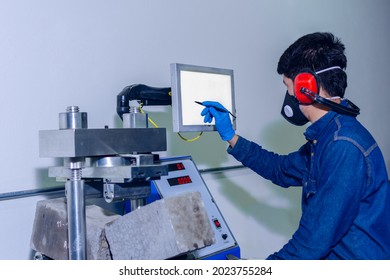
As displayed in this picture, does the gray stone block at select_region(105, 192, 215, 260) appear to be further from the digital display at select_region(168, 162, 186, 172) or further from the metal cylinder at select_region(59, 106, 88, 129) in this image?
the digital display at select_region(168, 162, 186, 172)

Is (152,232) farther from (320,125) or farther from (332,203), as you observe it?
(320,125)

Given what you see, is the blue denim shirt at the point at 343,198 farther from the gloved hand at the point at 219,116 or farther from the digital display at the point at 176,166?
the digital display at the point at 176,166

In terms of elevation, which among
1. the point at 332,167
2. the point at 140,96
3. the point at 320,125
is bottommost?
the point at 332,167

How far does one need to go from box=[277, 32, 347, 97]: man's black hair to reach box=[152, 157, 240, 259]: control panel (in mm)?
540

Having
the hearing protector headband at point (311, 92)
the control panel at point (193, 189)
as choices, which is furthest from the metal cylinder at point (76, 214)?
the hearing protector headband at point (311, 92)

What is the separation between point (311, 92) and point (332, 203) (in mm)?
373

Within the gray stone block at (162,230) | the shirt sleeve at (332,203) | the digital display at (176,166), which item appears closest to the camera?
the gray stone block at (162,230)

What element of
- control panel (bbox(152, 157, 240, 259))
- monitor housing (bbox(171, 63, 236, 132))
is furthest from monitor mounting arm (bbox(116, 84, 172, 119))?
control panel (bbox(152, 157, 240, 259))

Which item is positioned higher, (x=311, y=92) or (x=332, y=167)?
(x=311, y=92)

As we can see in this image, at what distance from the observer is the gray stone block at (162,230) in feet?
3.13

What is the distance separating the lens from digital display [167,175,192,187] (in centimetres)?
162

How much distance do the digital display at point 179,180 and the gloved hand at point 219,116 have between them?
221 millimetres

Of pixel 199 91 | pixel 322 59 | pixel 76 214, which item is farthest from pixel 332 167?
pixel 76 214

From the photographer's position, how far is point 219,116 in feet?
5.23
